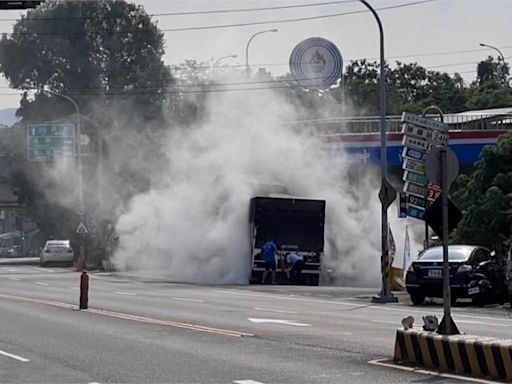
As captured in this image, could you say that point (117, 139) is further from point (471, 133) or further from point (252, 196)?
point (252, 196)

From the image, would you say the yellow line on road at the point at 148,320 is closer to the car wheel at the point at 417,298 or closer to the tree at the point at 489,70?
the car wheel at the point at 417,298

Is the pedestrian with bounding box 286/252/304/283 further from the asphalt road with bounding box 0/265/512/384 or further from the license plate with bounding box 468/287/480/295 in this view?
the license plate with bounding box 468/287/480/295

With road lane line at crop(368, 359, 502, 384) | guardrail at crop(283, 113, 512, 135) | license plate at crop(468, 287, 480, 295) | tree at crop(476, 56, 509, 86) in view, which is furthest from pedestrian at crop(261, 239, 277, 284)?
tree at crop(476, 56, 509, 86)

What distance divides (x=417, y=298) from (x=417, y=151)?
7107 millimetres

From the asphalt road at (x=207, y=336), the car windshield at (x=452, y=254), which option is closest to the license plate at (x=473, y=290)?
the asphalt road at (x=207, y=336)

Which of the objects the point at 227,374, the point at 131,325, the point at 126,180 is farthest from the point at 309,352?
the point at 126,180

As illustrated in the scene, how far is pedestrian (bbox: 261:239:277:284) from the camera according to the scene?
1500 inches

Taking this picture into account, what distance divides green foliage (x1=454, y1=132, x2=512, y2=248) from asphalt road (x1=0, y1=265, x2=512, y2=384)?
579 cm

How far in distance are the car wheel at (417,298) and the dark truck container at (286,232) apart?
10.8 m

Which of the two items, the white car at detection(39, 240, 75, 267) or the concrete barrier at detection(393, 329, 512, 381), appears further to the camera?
the white car at detection(39, 240, 75, 267)

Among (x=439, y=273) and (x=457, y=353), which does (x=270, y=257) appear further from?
(x=457, y=353)

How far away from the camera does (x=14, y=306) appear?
2642 cm

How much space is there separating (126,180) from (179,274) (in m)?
17.8

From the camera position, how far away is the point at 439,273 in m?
26.9
